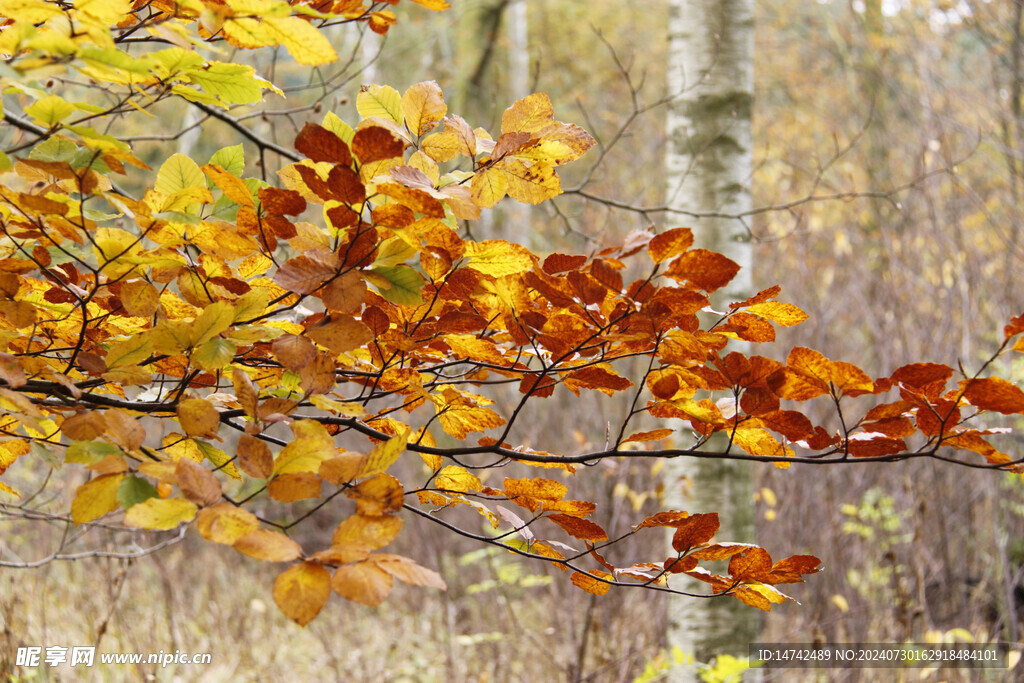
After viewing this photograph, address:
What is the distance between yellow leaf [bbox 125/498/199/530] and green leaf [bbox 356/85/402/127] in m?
0.47

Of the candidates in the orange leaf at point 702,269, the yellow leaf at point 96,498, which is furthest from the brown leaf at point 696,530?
the yellow leaf at point 96,498

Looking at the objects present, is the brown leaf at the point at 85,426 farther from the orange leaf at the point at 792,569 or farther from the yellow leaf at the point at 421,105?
the orange leaf at the point at 792,569

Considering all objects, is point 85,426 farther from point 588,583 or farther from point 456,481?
point 588,583

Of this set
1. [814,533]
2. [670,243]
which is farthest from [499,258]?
[814,533]

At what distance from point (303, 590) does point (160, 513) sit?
145mm

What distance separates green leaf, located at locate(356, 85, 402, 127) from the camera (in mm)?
809

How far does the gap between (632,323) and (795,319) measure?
19 centimetres

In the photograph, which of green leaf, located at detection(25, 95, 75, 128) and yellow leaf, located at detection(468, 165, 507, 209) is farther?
yellow leaf, located at detection(468, 165, 507, 209)

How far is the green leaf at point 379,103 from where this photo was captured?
2.65ft

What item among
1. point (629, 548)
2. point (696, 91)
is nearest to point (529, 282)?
point (696, 91)

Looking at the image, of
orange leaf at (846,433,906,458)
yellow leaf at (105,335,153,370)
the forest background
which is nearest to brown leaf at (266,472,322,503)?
yellow leaf at (105,335,153,370)

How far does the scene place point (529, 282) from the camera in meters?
0.83

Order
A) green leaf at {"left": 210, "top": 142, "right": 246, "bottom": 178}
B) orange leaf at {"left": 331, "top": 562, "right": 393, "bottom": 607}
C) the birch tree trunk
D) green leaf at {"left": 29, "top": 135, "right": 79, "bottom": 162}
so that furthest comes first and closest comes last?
the birch tree trunk, green leaf at {"left": 210, "top": 142, "right": 246, "bottom": 178}, green leaf at {"left": 29, "top": 135, "right": 79, "bottom": 162}, orange leaf at {"left": 331, "top": 562, "right": 393, "bottom": 607}

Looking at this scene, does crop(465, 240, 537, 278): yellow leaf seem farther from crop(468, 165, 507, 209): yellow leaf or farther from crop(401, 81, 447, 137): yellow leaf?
crop(401, 81, 447, 137): yellow leaf
